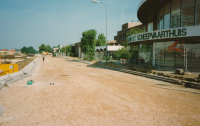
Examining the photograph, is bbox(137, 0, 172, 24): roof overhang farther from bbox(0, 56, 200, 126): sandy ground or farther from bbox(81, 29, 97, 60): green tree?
bbox(81, 29, 97, 60): green tree

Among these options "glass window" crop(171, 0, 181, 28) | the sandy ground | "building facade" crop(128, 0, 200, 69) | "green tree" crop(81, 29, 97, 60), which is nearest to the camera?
the sandy ground

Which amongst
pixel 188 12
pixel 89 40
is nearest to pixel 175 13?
pixel 188 12

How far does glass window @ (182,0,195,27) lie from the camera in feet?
49.2

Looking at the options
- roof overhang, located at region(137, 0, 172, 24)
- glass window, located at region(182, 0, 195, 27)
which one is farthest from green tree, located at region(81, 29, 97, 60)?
glass window, located at region(182, 0, 195, 27)

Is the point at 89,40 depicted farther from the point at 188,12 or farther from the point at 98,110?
the point at 98,110

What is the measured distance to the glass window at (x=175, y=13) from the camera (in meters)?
16.1

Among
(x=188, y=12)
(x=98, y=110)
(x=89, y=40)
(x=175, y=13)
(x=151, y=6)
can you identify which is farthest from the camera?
(x=89, y=40)

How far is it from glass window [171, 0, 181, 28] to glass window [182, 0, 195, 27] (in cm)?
58

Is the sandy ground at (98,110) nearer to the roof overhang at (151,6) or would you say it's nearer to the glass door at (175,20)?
the glass door at (175,20)

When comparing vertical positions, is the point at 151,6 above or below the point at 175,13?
above

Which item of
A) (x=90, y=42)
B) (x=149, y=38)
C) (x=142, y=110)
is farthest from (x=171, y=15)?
(x=90, y=42)

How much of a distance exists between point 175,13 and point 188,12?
1.44 m

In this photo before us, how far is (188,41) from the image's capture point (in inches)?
613

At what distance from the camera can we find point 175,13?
16.4 metres
